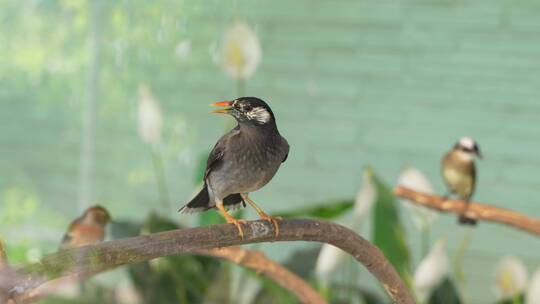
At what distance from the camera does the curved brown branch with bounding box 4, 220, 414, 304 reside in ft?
0.90

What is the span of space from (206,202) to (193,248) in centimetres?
8

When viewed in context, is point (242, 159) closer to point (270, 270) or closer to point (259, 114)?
point (259, 114)

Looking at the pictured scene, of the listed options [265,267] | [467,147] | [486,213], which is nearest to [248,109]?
[265,267]

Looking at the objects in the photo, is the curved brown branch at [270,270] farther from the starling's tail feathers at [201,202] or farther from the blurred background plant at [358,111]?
the blurred background plant at [358,111]

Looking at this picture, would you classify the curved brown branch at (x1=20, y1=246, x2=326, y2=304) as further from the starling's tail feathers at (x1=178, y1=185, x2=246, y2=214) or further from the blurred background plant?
the blurred background plant

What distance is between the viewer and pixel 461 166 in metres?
0.91

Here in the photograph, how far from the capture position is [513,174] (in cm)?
194

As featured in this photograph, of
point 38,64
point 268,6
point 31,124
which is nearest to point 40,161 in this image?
point 31,124

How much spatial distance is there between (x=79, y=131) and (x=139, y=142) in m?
0.42

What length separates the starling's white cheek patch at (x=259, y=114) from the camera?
13.2 inches

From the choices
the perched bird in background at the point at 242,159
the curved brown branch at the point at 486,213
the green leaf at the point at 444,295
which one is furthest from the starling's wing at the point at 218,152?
the green leaf at the point at 444,295

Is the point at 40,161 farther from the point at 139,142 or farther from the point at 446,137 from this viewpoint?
the point at 446,137

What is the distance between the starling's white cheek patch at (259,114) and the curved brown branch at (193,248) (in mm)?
51

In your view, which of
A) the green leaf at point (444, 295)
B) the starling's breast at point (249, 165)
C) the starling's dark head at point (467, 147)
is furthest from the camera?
the green leaf at point (444, 295)
